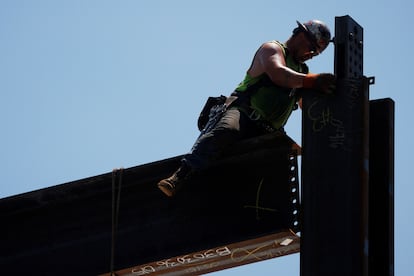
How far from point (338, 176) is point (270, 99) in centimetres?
134

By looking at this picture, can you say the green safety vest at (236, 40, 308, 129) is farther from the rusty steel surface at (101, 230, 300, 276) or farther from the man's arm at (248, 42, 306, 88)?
the rusty steel surface at (101, 230, 300, 276)

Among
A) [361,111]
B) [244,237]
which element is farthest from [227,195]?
[361,111]

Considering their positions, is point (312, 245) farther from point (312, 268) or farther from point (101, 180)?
point (101, 180)

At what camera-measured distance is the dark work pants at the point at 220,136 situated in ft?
26.3

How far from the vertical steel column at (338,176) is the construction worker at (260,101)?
0.52 meters

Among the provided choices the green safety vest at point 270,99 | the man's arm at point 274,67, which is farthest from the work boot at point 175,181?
the man's arm at point 274,67

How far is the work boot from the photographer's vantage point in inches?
313

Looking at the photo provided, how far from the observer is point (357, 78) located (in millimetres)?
7355

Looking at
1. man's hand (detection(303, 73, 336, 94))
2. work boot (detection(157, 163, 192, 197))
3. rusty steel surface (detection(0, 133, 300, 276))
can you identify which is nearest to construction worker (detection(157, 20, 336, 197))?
work boot (detection(157, 163, 192, 197))

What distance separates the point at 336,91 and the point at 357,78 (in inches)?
7.7

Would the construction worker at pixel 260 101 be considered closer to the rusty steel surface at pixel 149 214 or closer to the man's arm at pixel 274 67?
the man's arm at pixel 274 67

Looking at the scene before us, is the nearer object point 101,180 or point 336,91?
point 336,91

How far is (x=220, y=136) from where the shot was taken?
319 inches

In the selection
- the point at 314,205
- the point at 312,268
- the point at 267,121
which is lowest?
the point at 312,268
